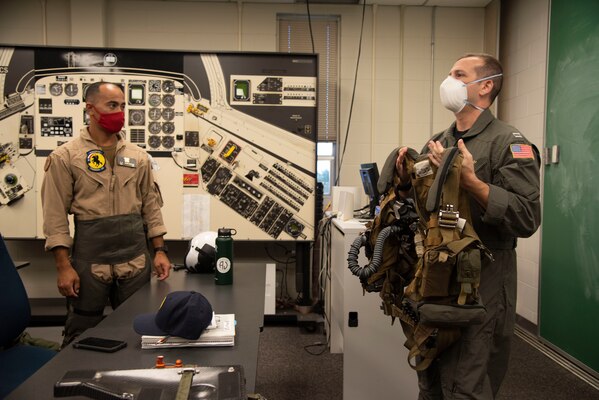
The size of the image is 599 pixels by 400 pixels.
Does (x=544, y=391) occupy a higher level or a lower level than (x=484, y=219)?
lower

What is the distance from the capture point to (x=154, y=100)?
12.5 ft

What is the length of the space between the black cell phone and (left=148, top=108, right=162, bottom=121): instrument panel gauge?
2.83 meters

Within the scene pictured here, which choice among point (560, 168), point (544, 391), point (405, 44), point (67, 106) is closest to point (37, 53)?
point (67, 106)

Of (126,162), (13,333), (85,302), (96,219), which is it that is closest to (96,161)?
(126,162)

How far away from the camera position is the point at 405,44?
4293 millimetres

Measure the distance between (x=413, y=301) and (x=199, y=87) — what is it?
115 inches

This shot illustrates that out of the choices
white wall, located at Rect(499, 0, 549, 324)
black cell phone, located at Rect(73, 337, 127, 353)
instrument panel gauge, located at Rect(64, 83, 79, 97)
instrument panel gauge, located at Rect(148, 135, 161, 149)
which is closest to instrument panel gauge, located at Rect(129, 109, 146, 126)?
instrument panel gauge, located at Rect(148, 135, 161, 149)

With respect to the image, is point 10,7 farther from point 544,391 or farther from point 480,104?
point 544,391

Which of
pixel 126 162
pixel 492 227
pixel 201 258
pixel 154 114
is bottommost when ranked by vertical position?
pixel 201 258

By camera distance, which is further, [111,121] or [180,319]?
[111,121]

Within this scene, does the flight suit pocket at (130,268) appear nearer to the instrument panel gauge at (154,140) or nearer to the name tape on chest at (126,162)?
the name tape on chest at (126,162)

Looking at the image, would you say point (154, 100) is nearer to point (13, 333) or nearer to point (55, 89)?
point (55, 89)

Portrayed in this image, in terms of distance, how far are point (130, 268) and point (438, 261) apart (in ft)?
5.00

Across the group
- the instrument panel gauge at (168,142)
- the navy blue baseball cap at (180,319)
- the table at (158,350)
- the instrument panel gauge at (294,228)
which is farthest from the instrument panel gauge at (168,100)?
the navy blue baseball cap at (180,319)
